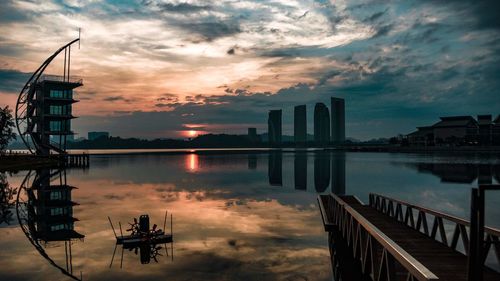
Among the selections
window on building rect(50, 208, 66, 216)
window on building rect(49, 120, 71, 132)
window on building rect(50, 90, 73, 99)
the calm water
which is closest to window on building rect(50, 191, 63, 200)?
the calm water

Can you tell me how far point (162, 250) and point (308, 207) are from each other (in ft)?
60.9

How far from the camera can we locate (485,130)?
181 m

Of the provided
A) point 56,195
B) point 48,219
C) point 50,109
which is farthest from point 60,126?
point 48,219

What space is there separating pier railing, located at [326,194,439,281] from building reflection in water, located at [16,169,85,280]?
11508 mm

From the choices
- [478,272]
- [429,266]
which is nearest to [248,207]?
[429,266]

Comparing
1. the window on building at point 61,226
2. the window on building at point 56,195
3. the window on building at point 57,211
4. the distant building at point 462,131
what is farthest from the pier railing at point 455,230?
the distant building at point 462,131

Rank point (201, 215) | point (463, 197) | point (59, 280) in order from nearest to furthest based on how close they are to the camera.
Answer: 1. point (59, 280)
2. point (201, 215)
3. point (463, 197)

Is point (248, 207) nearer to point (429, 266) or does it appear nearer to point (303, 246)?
point (303, 246)

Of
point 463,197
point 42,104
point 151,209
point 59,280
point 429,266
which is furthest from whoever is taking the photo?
point 42,104

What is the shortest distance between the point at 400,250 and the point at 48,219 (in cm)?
2625

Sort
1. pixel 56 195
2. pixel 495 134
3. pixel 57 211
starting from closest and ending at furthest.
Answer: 1. pixel 57 211
2. pixel 56 195
3. pixel 495 134

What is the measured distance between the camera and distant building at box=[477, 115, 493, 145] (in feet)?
586

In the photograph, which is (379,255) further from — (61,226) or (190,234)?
(61,226)

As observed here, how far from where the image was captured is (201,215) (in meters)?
30.6
